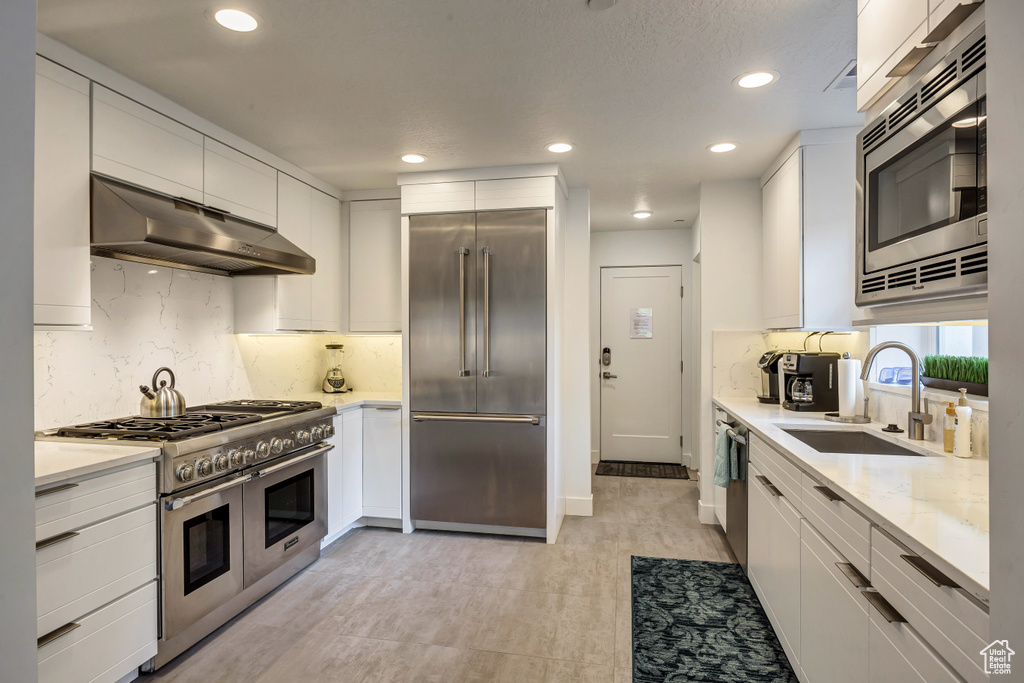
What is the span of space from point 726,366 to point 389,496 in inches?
97.8

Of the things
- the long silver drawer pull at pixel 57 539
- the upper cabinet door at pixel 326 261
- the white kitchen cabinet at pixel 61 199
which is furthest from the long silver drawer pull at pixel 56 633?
the upper cabinet door at pixel 326 261

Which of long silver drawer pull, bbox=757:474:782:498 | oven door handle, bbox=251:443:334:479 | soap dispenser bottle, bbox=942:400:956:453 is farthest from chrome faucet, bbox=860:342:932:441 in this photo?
oven door handle, bbox=251:443:334:479

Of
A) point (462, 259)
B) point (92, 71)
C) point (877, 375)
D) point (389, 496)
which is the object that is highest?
point (92, 71)

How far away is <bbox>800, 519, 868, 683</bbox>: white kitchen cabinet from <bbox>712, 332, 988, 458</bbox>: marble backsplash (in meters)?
0.81

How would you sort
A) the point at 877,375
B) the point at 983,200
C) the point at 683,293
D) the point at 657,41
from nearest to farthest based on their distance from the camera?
the point at 983,200 < the point at 657,41 < the point at 877,375 < the point at 683,293

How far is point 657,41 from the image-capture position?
2070 millimetres

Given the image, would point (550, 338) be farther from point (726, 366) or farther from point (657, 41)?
point (657, 41)

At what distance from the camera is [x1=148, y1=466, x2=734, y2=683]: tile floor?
2.24 metres

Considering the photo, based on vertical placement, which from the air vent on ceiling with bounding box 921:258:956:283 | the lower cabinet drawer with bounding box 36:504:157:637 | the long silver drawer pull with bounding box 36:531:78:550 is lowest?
the lower cabinet drawer with bounding box 36:504:157:637

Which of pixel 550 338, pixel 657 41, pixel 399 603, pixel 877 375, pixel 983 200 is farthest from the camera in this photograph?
pixel 550 338

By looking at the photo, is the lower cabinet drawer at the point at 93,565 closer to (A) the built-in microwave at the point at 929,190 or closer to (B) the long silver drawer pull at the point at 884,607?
(B) the long silver drawer pull at the point at 884,607

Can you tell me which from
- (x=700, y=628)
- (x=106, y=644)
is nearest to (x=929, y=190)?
(x=700, y=628)

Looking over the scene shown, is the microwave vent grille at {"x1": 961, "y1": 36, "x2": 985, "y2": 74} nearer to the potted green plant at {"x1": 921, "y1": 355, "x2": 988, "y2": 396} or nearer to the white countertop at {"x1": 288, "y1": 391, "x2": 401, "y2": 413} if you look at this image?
the potted green plant at {"x1": 921, "y1": 355, "x2": 988, "y2": 396}

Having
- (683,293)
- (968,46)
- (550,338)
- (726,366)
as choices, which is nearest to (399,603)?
(550,338)
